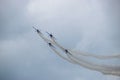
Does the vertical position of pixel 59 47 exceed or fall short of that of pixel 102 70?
it exceeds it

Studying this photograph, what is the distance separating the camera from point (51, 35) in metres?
106

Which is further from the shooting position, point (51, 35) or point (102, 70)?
point (51, 35)

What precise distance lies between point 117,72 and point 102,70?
14.8ft

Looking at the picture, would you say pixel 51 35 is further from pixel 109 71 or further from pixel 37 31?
pixel 109 71

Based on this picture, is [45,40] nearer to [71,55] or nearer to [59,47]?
[59,47]

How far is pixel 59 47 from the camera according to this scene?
104438 mm

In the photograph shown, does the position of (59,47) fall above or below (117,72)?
above

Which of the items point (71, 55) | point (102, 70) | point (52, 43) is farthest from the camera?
point (52, 43)

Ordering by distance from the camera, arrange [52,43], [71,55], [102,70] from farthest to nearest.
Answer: [52,43] → [71,55] → [102,70]

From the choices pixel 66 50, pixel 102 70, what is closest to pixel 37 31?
pixel 66 50

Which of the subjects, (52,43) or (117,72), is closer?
(117,72)

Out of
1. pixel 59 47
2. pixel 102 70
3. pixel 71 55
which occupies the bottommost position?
pixel 102 70

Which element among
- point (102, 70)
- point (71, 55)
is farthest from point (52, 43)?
point (102, 70)

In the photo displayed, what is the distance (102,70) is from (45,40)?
93.3 feet
